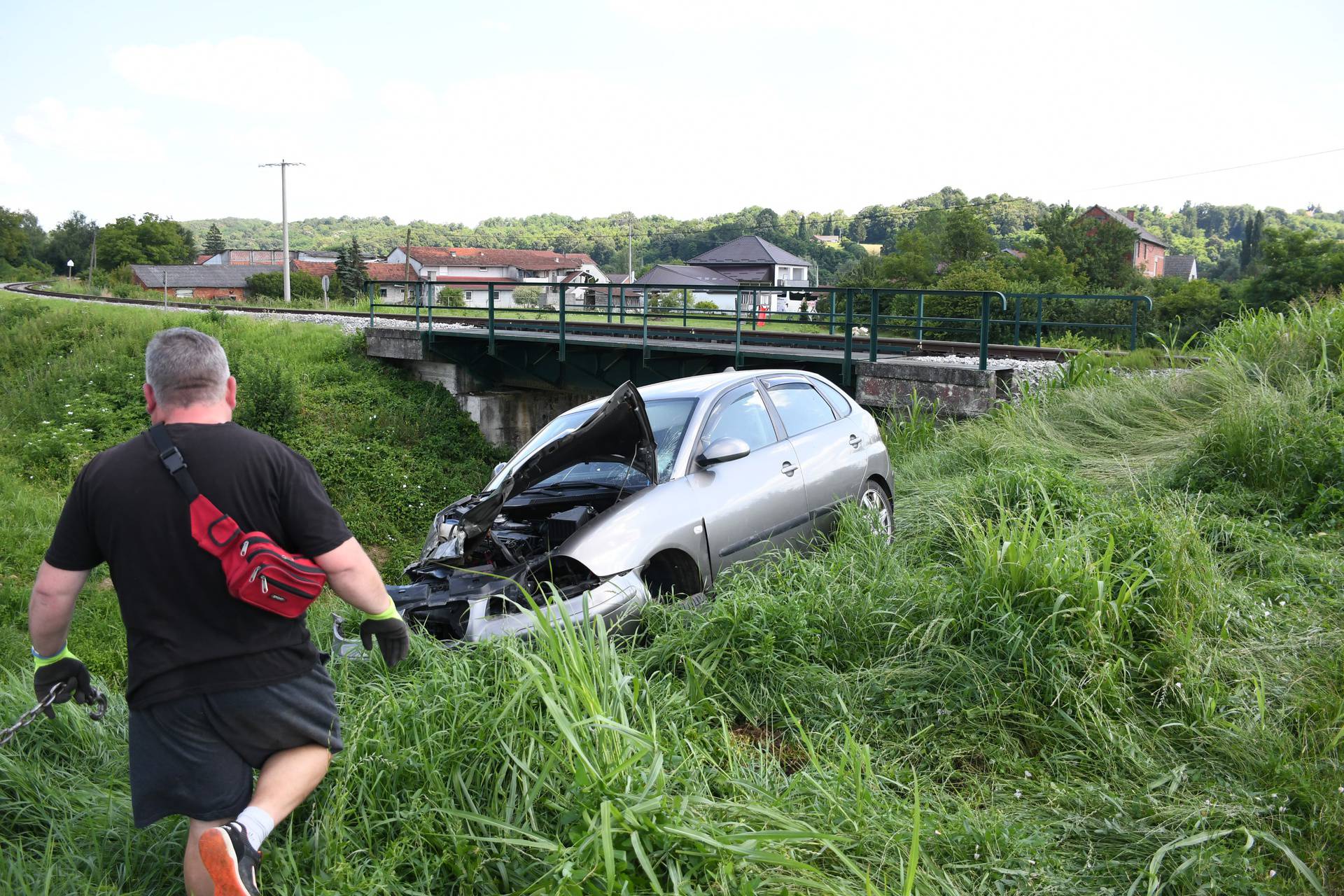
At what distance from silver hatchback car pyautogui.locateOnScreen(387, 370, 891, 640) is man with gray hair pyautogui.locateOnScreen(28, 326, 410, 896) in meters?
1.43

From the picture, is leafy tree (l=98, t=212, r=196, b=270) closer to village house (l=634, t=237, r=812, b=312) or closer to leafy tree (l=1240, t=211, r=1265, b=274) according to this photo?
village house (l=634, t=237, r=812, b=312)

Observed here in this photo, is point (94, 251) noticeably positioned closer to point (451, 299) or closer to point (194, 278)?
point (194, 278)

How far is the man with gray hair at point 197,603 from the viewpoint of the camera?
2.62 meters

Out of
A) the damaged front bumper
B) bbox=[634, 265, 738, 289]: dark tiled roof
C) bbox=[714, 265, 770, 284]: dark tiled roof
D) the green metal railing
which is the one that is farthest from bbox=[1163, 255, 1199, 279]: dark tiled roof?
the damaged front bumper

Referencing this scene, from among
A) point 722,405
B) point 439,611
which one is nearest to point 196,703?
point 439,611

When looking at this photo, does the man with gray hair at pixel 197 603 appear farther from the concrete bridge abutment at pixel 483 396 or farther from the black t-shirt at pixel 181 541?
the concrete bridge abutment at pixel 483 396

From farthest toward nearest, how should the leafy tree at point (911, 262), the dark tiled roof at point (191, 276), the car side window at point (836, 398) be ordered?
the dark tiled roof at point (191, 276)
the leafy tree at point (911, 262)
the car side window at point (836, 398)

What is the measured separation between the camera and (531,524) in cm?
573

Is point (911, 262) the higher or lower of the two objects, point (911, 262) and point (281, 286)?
the higher

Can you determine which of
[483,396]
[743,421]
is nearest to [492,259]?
[483,396]

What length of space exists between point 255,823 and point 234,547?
30.5 inches

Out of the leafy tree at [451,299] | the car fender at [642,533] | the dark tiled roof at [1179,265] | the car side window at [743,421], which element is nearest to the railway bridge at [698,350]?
the car side window at [743,421]

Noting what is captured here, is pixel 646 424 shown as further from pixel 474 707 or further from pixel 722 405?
pixel 474 707

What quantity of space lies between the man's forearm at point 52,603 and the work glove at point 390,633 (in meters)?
0.80
